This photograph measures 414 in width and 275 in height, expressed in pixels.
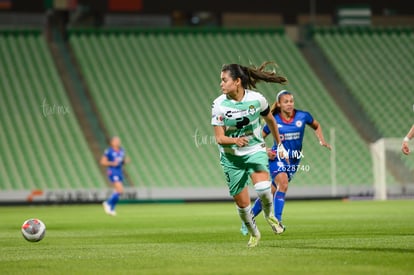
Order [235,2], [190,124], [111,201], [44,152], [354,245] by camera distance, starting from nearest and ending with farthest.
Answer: [354,245] < [111,201] < [44,152] < [190,124] < [235,2]

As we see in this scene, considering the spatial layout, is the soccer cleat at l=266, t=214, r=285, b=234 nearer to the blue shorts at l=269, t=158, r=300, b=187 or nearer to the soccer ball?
the blue shorts at l=269, t=158, r=300, b=187

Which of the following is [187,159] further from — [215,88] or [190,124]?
[215,88]

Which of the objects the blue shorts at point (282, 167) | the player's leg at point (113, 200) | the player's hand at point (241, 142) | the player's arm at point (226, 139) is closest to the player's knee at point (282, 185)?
the blue shorts at point (282, 167)

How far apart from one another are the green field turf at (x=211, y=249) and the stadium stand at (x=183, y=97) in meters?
14.5

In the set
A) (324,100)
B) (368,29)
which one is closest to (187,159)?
(324,100)

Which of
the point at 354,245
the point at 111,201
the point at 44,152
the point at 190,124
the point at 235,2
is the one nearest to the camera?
the point at 354,245

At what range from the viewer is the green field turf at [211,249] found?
8.75 metres

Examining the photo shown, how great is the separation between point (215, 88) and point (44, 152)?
24.5 feet

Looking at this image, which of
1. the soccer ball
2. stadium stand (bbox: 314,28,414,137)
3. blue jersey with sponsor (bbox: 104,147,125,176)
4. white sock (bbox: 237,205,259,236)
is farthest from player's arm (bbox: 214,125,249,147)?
stadium stand (bbox: 314,28,414,137)

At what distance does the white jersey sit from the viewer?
11.4 m

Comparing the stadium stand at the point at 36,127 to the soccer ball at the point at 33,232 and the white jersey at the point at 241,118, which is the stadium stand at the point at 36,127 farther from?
the white jersey at the point at 241,118

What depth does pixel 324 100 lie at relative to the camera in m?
35.7

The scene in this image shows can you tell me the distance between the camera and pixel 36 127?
33125 mm

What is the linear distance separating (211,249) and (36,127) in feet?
75.0
